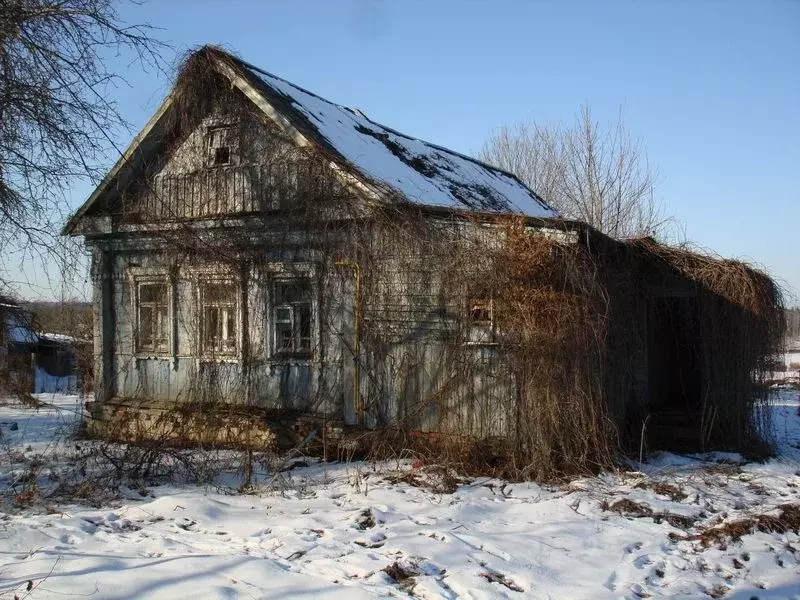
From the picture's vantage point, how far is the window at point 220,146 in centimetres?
1123

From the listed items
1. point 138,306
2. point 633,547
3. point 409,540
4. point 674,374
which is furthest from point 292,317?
point 674,374

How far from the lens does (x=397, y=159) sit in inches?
480

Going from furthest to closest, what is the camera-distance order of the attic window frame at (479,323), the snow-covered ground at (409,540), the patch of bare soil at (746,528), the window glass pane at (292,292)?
the window glass pane at (292,292), the attic window frame at (479,323), the patch of bare soil at (746,528), the snow-covered ground at (409,540)

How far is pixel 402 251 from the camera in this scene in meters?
9.39

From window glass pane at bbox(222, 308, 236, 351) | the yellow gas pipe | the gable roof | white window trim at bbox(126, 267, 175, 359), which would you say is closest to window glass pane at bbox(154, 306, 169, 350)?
white window trim at bbox(126, 267, 175, 359)

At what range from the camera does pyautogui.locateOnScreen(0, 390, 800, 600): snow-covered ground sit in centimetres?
502

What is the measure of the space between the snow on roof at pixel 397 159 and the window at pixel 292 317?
7.20ft

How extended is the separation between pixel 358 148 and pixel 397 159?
1122mm

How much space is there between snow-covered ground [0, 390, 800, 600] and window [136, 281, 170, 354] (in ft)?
11.7

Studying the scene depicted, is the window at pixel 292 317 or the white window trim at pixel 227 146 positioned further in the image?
the white window trim at pixel 227 146

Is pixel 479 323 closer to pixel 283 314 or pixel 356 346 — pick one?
pixel 356 346

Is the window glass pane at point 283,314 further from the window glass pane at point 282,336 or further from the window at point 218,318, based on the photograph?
the window at point 218,318

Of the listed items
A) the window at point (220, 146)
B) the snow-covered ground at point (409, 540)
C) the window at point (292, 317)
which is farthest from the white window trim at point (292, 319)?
the snow-covered ground at point (409, 540)

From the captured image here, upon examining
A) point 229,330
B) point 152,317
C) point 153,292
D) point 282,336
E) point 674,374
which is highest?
point 153,292
